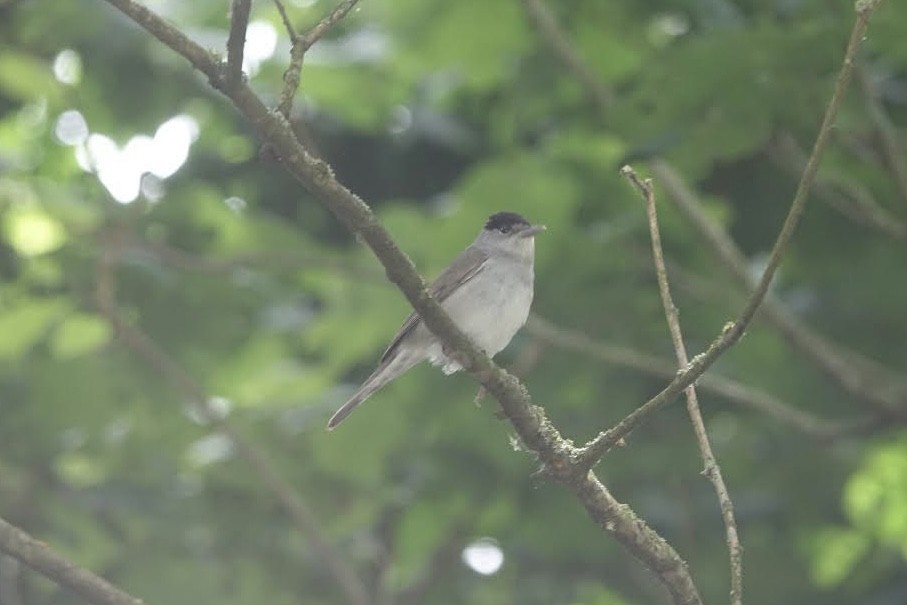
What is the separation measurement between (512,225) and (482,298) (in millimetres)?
452

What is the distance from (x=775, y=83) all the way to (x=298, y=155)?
132 inches

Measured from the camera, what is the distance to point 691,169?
6.61m

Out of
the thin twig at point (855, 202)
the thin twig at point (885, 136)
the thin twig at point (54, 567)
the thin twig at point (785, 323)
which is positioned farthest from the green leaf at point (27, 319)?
the thin twig at point (54, 567)

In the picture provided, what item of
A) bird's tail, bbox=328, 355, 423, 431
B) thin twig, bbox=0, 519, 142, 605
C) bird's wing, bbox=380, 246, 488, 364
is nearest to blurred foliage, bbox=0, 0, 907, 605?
bird's wing, bbox=380, 246, 488, 364

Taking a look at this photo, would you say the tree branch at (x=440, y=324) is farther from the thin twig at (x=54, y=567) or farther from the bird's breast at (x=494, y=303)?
the bird's breast at (x=494, y=303)

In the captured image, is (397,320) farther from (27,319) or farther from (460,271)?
(27,319)

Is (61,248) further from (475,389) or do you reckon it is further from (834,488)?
(834,488)

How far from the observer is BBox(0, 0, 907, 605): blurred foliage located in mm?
7848

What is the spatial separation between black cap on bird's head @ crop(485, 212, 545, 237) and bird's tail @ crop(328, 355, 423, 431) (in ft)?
2.53

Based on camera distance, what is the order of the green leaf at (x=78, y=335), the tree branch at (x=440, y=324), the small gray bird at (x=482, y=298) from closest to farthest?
the tree branch at (x=440, y=324) → the small gray bird at (x=482, y=298) → the green leaf at (x=78, y=335)

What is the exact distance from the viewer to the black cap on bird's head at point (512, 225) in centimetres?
696

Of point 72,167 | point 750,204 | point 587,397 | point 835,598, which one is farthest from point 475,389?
point 72,167

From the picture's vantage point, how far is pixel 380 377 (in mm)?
6699

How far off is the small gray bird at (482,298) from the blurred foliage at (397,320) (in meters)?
0.51
